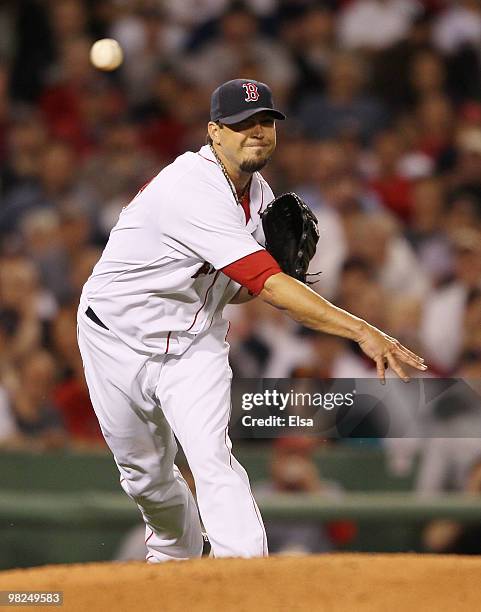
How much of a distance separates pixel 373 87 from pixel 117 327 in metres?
4.42

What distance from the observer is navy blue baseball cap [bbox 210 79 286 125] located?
10.8 ft

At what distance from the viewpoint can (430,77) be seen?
7.38m

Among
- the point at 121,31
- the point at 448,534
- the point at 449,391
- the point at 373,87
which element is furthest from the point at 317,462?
the point at 121,31

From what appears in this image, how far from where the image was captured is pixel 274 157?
7.04 m

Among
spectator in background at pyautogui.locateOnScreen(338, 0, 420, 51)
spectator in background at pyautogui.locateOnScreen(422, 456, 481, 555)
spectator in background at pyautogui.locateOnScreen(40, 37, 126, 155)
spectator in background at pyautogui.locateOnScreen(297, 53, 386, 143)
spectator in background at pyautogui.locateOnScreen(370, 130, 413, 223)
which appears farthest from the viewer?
spectator in background at pyautogui.locateOnScreen(338, 0, 420, 51)

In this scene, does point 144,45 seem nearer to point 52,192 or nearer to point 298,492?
point 52,192

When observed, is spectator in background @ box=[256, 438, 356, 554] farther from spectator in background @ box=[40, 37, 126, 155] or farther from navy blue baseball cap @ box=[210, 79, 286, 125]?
spectator in background @ box=[40, 37, 126, 155]

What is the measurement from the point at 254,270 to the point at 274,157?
3.94m

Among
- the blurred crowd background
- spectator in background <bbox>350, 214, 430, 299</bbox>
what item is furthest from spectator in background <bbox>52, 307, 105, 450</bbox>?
spectator in background <bbox>350, 214, 430, 299</bbox>

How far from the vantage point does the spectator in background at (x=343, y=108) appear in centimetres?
720

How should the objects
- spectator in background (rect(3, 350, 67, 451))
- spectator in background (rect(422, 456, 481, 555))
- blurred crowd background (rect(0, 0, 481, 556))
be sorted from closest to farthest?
spectator in background (rect(422, 456, 481, 555))
spectator in background (rect(3, 350, 67, 451))
blurred crowd background (rect(0, 0, 481, 556))

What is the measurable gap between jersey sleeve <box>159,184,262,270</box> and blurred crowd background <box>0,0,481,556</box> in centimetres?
191

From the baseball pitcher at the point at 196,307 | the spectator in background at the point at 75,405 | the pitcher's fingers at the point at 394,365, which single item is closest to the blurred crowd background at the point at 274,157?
the spectator in background at the point at 75,405

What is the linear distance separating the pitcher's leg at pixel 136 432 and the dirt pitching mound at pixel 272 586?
423mm
